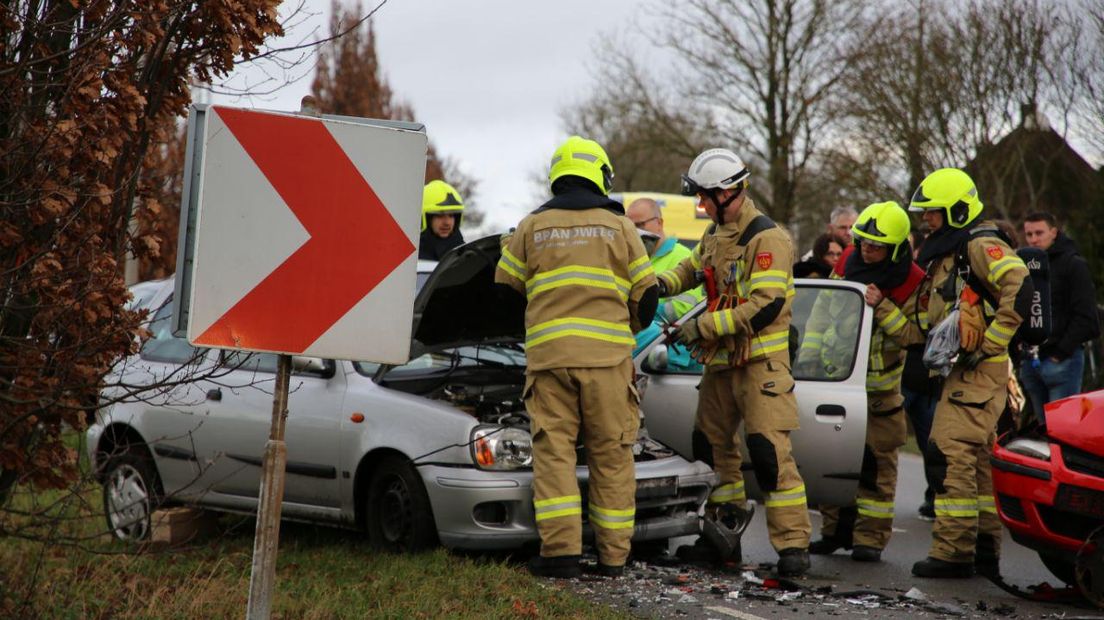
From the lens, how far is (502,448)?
6.49 meters

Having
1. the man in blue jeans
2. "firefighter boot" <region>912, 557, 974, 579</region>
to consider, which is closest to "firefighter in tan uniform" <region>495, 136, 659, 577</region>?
"firefighter boot" <region>912, 557, 974, 579</region>

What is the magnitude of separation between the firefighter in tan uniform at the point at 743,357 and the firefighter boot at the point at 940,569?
72cm

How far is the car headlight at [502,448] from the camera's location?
21.0ft

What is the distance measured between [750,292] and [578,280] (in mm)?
943

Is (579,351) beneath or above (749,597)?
above

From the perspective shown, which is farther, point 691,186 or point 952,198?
point 952,198

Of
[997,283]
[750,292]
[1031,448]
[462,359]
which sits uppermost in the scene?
[997,283]

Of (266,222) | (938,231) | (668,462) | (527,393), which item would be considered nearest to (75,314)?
(266,222)

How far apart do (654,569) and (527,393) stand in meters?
1.18

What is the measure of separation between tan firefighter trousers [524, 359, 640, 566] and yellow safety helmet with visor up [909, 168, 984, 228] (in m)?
2.00

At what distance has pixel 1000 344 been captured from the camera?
6.80m

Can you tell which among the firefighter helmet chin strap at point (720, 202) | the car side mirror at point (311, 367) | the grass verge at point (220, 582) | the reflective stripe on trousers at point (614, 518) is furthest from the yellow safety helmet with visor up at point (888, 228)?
the car side mirror at point (311, 367)

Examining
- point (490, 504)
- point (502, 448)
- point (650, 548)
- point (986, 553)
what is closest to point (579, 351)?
point (502, 448)

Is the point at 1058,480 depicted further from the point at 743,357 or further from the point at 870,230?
the point at 870,230
